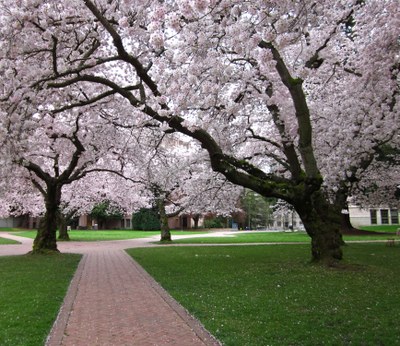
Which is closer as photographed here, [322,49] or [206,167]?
[322,49]

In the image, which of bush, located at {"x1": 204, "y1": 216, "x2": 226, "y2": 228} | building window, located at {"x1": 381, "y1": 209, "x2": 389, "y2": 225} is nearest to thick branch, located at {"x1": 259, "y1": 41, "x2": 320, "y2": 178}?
building window, located at {"x1": 381, "y1": 209, "x2": 389, "y2": 225}

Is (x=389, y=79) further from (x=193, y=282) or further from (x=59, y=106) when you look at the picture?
(x=59, y=106)

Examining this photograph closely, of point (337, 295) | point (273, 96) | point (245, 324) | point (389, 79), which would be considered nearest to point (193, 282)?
point (337, 295)

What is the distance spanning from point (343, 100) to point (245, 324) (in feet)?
36.2

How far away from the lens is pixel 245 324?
6094mm

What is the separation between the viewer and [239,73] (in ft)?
41.5

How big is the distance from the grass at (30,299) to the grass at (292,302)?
88.3 inches

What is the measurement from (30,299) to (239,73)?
8257 mm

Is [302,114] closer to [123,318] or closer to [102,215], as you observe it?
[123,318]

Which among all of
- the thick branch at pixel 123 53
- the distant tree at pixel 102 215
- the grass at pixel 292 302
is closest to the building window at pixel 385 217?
the distant tree at pixel 102 215

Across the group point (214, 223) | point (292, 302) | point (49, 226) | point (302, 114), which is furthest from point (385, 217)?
point (292, 302)

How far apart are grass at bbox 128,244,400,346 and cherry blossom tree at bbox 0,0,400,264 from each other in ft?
6.76

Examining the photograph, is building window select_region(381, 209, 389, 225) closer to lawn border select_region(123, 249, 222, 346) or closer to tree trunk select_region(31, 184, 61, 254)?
tree trunk select_region(31, 184, 61, 254)

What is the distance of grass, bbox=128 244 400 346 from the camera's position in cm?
557
